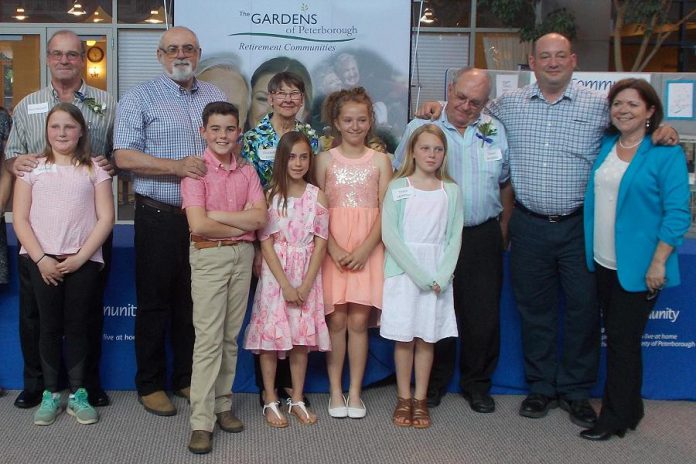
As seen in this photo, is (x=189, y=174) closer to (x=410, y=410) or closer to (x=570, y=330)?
(x=410, y=410)

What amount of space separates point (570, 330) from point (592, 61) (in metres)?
5.01

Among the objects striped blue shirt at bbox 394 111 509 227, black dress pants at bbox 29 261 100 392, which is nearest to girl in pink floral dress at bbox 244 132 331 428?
striped blue shirt at bbox 394 111 509 227

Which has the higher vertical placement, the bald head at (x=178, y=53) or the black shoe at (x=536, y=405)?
the bald head at (x=178, y=53)

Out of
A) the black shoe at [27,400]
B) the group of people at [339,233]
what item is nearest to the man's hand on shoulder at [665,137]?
the group of people at [339,233]

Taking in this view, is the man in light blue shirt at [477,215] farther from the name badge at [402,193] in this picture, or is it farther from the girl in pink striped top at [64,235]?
the girl in pink striped top at [64,235]

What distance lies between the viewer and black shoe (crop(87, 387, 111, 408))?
377 centimetres

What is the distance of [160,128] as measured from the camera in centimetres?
359

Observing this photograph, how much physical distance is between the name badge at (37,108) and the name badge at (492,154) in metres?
2.16

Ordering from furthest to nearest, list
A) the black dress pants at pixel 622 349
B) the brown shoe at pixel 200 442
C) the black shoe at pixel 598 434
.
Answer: the black shoe at pixel 598 434 < the black dress pants at pixel 622 349 < the brown shoe at pixel 200 442

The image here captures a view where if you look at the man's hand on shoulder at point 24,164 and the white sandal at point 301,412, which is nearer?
the man's hand on shoulder at point 24,164

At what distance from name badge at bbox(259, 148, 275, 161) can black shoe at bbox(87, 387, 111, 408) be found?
4.72 feet

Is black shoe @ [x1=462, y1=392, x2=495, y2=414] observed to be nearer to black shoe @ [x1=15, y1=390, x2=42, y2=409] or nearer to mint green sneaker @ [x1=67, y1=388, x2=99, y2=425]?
mint green sneaker @ [x1=67, y1=388, x2=99, y2=425]

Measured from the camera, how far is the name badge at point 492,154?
373 centimetres

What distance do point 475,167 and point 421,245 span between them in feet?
1.66
